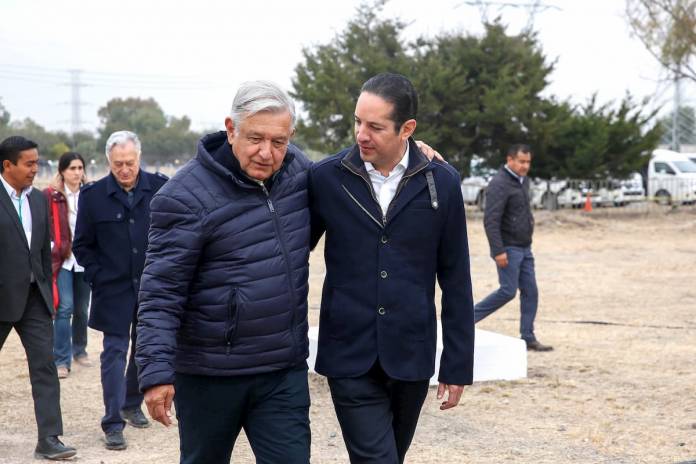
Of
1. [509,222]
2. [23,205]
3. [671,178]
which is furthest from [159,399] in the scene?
[671,178]

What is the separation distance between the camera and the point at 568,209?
102ft

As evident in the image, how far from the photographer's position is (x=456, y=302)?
3.89 metres

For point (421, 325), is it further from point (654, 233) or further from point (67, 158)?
point (654, 233)

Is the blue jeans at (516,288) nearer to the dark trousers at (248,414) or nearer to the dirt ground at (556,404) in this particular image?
the dirt ground at (556,404)

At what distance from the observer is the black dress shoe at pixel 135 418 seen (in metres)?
6.93

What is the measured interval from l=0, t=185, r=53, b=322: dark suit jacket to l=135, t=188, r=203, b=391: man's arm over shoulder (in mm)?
2875

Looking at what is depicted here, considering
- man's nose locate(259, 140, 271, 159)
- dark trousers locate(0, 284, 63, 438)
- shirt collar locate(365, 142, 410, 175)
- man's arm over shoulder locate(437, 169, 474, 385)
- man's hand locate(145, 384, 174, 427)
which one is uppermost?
man's nose locate(259, 140, 271, 159)

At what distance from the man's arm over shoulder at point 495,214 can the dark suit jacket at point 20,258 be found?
4319 mm

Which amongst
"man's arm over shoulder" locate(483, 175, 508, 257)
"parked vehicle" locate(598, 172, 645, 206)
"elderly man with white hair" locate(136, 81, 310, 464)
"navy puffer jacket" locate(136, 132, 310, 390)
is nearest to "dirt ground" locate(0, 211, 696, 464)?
"man's arm over shoulder" locate(483, 175, 508, 257)

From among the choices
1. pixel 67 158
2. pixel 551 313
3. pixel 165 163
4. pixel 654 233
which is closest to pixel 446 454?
pixel 67 158

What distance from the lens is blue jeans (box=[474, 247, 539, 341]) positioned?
9555 millimetres

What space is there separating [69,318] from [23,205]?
8.78ft

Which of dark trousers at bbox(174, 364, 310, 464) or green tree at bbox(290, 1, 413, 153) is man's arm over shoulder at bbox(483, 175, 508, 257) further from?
green tree at bbox(290, 1, 413, 153)

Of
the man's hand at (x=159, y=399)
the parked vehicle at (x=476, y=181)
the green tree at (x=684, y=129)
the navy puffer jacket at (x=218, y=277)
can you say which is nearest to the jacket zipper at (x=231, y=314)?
the navy puffer jacket at (x=218, y=277)
